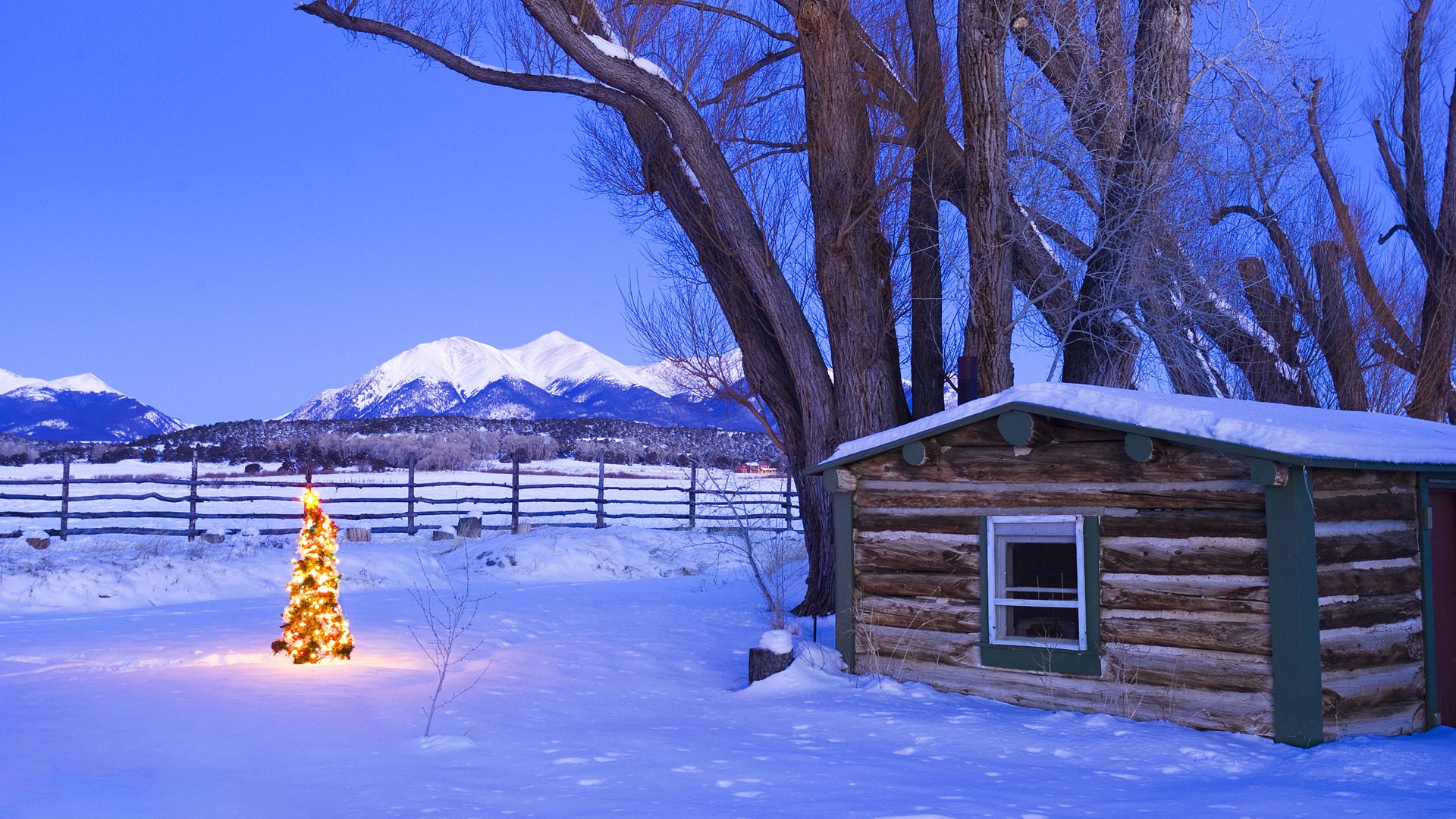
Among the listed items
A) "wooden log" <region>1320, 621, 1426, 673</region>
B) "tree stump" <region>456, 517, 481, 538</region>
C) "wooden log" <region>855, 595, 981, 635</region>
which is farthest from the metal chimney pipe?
"tree stump" <region>456, 517, 481, 538</region>

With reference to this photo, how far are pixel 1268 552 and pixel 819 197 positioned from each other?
6462 millimetres

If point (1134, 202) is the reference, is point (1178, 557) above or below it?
below

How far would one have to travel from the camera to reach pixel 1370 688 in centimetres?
706

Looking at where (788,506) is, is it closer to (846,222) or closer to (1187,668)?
(846,222)

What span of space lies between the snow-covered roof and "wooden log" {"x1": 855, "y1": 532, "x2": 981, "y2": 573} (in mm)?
658

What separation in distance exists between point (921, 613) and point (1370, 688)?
2.93 m

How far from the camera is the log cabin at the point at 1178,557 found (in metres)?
6.80

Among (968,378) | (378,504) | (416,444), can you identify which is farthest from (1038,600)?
(416,444)

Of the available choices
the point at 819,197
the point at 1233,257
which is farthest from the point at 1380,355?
the point at 819,197

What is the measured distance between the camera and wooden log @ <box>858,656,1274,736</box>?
6.91 metres

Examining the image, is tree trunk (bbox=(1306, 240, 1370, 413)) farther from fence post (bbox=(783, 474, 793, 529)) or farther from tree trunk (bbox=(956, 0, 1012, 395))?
fence post (bbox=(783, 474, 793, 529))

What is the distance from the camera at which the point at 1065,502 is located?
303 inches

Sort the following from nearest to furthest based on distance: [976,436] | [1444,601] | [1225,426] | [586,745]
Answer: [586,745] → [1225,426] → [1444,601] → [976,436]

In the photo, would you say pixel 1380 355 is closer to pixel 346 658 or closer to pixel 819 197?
pixel 819 197
